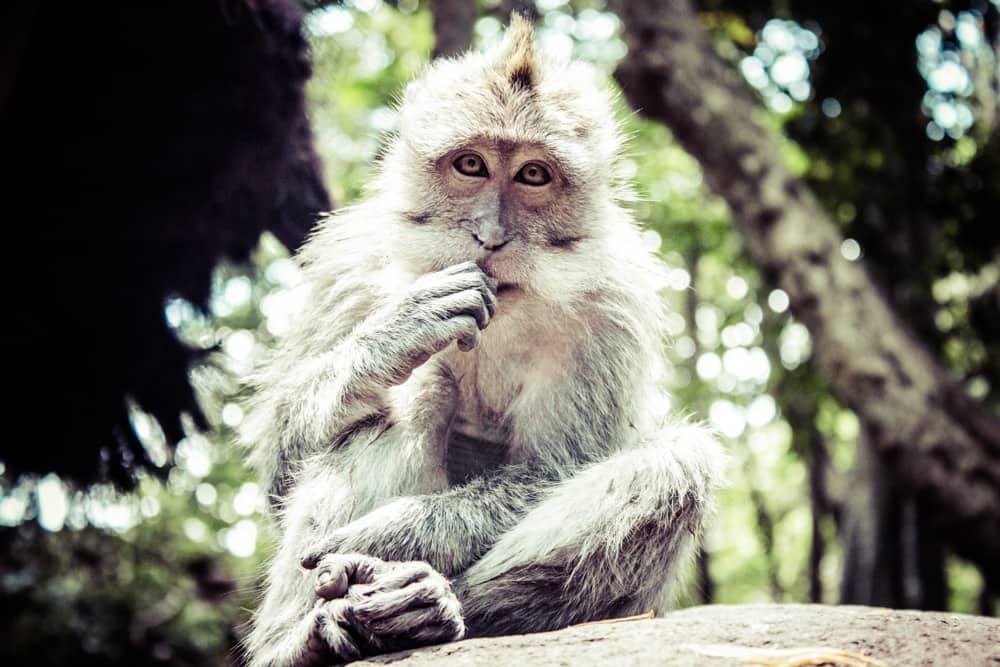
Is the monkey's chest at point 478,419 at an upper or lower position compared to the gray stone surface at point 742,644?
upper

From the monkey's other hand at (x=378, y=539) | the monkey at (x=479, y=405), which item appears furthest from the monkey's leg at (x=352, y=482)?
the monkey's other hand at (x=378, y=539)

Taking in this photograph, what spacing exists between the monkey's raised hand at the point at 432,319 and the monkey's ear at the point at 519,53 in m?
0.81

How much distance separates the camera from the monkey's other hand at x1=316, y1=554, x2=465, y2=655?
2.85 m

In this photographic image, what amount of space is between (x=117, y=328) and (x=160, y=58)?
1.20 meters

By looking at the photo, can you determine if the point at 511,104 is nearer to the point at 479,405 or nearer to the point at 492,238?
the point at 492,238

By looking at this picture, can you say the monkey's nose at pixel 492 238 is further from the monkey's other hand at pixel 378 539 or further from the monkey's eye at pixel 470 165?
the monkey's other hand at pixel 378 539

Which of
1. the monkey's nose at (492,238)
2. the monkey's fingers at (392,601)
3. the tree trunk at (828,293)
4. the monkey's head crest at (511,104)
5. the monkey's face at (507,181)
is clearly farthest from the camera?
the tree trunk at (828,293)

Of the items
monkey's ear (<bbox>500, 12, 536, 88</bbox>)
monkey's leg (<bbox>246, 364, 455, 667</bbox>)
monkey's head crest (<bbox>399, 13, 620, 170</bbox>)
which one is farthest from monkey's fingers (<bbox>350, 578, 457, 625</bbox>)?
monkey's ear (<bbox>500, 12, 536, 88</bbox>)

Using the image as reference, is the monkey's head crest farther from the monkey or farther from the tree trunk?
the tree trunk

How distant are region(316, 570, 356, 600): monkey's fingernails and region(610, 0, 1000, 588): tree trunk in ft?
17.4

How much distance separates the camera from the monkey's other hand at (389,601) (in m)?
2.85

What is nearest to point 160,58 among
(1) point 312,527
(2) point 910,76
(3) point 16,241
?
(3) point 16,241

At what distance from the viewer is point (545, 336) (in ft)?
11.8

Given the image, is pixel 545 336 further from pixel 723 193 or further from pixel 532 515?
pixel 723 193
